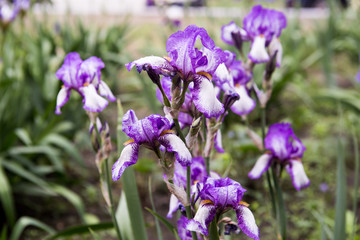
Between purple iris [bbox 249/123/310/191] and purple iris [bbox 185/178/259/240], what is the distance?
364mm

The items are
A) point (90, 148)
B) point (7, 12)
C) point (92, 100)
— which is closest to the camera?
point (92, 100)

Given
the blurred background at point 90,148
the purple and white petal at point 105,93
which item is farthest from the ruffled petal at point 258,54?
the blurred background at point 90,148

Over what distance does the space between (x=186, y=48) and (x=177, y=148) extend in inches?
7.6

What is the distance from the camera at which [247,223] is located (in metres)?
0.85

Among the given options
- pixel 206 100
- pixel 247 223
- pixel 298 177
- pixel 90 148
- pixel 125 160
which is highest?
pixel 206 100

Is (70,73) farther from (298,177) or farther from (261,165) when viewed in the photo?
(298,177)

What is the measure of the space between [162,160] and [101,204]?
80.3 inches

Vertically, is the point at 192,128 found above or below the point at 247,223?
above

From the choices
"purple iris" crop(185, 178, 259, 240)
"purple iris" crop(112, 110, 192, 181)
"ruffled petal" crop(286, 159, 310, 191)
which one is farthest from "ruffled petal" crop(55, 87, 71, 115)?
"ruffled petal" crop(286, 159, 310, 191)

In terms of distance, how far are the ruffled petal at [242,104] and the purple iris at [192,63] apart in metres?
0.38

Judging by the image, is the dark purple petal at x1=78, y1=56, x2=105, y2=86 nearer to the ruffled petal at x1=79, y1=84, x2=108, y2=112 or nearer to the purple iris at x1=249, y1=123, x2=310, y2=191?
the ruffled petal at x1=79, y1=84, x2=108, y2=112

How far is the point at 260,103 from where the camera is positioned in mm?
1386

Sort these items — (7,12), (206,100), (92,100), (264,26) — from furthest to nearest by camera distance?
(7,12) < (264,26) < (92,100) < (206,100)

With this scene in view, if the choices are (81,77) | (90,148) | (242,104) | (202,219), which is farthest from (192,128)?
(90,148)
